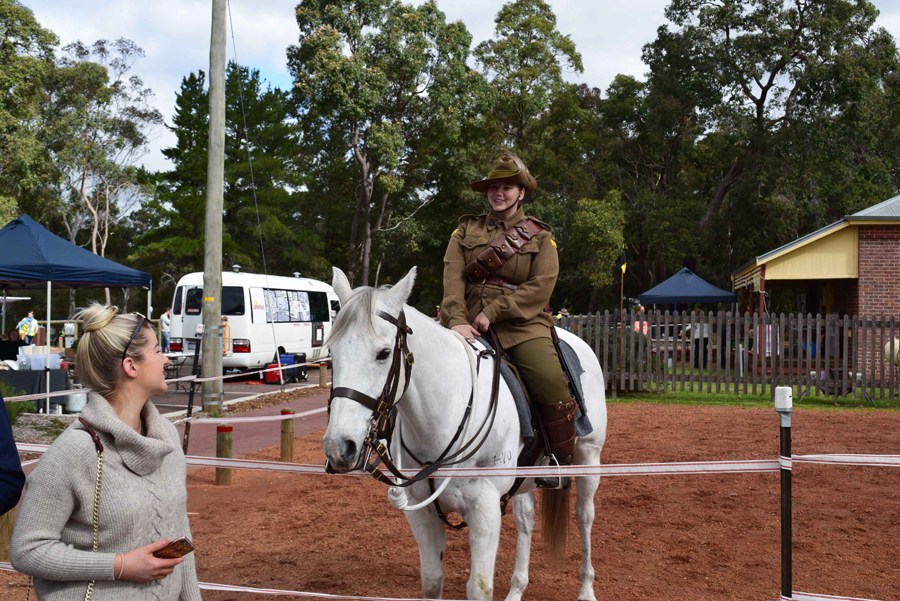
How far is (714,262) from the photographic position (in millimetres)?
41312

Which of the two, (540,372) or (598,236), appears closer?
(540,372)

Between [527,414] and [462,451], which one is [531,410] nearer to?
[527,414]

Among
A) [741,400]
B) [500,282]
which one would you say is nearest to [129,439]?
[500,282]

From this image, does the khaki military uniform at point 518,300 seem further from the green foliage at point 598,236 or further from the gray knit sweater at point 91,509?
the green foliage at point 598,236

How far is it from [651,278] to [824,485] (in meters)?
31.1

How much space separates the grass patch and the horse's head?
43.3 feet

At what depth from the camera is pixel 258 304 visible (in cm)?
1919

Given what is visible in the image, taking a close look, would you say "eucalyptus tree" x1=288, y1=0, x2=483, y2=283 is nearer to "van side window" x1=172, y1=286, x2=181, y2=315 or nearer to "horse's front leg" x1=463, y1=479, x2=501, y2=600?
"van side window" x1=172, y1=286, x2=181, y2=315

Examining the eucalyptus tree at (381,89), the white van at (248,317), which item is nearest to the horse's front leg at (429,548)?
the white van at (248,317)

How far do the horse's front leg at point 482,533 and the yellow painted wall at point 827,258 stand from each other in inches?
716

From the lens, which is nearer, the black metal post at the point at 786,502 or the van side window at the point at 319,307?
the black metal post at the point at 786,502

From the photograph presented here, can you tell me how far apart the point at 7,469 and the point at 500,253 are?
8.19ft

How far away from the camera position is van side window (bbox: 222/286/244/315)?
18734 mm

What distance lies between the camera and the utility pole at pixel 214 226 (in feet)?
39.8
